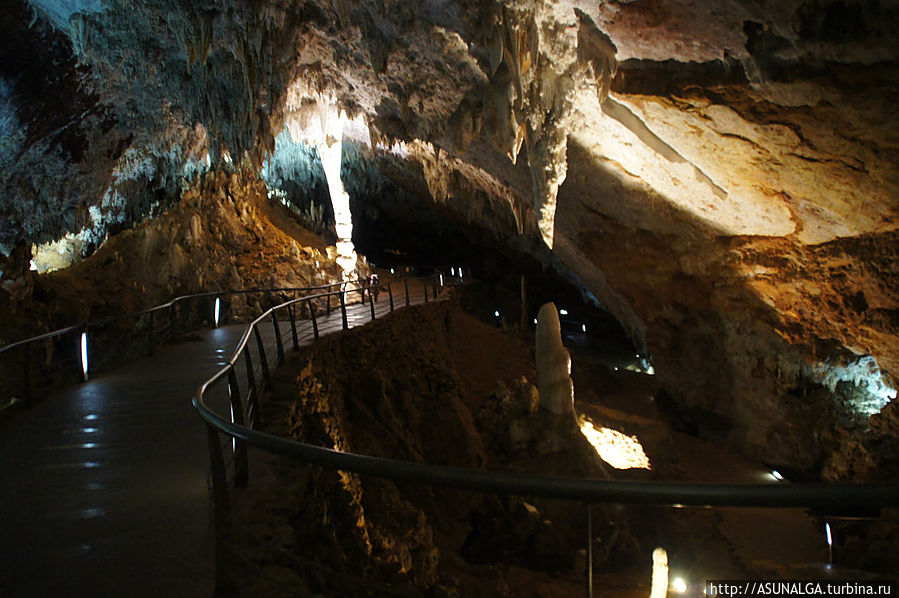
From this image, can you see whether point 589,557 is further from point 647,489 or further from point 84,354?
point 84,354

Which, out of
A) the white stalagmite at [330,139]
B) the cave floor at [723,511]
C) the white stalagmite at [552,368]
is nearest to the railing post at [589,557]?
the cave floor at [723,511]

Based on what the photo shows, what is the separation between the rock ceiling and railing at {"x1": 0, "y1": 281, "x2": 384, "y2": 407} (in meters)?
2.54

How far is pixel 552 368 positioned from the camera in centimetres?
1105

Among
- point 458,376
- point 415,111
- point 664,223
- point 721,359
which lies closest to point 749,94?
point 664,223

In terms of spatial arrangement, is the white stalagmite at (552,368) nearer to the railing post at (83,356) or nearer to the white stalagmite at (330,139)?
the white stalagmite at (330,139)

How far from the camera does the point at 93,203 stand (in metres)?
13.3

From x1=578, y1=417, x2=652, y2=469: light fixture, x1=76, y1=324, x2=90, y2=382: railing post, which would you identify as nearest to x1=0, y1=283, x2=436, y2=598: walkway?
x1=76, y1=324, x2=90, y2=382: railing post

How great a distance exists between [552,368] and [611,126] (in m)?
4.96

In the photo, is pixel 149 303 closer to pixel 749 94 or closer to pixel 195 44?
pixel 195 44

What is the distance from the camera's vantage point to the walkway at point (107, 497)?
2.72 m

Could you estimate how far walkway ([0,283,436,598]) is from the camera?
272 cm

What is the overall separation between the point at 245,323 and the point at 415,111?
7408 mm

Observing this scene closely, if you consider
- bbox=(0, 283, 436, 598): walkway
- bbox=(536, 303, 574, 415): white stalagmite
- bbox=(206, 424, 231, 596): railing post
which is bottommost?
bbox=(536, 303, 574, 415): white stalagmite

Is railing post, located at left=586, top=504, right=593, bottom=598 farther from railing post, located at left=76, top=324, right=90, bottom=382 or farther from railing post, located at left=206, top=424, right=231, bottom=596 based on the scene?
railing post, located at left=76, top=324, right=90, bottom=382
